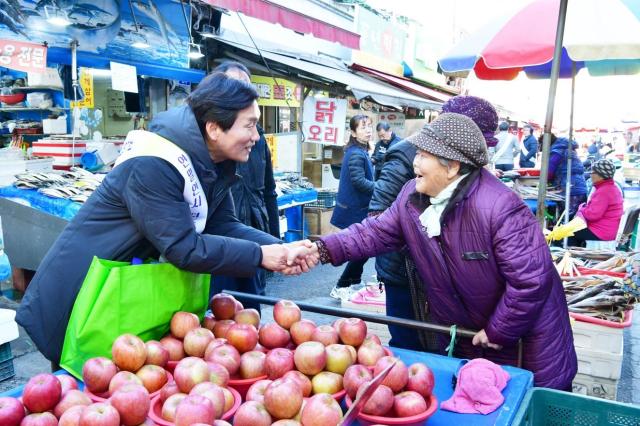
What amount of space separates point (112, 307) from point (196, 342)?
32cm

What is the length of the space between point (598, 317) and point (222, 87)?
3.13 meters

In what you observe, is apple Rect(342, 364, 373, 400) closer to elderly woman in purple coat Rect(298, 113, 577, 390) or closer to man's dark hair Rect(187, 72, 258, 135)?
elderly woman in purple coat Rect(298, 113, 577, 390)

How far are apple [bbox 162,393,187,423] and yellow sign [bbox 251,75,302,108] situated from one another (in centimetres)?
793

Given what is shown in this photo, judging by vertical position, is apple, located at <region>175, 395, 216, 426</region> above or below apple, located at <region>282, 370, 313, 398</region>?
above

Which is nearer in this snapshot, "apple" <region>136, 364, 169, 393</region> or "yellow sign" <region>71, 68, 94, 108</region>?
"apple" <region>136, 364, 169, 393</region>

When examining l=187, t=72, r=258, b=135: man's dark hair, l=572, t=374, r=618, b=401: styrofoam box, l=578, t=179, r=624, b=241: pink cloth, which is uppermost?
l=187, t=72, r=258, b=135: man's dark hair

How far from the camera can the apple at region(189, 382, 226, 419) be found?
1.59 metres

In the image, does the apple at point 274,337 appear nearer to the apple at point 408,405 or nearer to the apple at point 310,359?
the apple at point 310,359

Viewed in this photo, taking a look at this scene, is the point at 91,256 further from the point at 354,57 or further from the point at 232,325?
the point at 354,57

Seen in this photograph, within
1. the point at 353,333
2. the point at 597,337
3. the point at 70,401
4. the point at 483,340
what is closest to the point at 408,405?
the point at 353,333

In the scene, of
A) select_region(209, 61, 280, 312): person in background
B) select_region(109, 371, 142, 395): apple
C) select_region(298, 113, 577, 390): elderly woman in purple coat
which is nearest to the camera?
select_region(109, 371, 142, 395): apple

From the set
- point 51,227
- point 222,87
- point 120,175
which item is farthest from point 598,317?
point 51,227

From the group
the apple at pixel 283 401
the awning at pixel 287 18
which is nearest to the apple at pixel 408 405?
the apple at pixel 283 401

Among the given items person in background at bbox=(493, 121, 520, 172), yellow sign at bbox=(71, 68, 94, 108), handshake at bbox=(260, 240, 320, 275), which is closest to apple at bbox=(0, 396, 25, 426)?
handshake at bbox=(260, 240, 320, 275)
